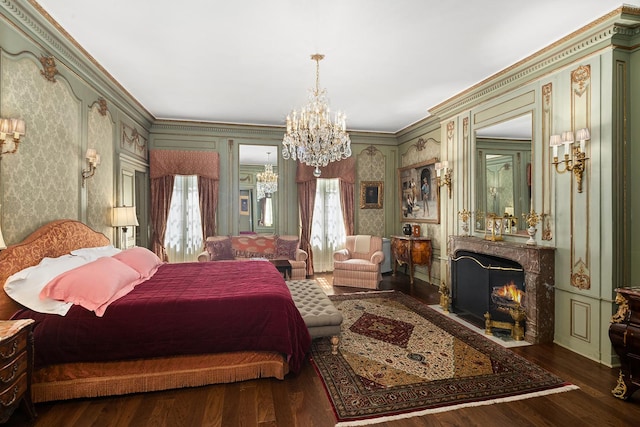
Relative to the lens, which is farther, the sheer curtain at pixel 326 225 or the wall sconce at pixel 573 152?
the sheer curtain at pixel 326 225

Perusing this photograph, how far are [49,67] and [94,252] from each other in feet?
6.01

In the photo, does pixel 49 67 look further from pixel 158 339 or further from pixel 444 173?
pixel 444 173

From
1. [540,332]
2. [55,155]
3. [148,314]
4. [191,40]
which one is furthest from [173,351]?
[540,332]

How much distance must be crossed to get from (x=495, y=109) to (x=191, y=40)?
12.3 ft

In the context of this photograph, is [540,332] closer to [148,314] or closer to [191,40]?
[148,314]

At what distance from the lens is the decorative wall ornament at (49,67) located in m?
3.12

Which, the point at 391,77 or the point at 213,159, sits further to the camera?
the point at 213,159

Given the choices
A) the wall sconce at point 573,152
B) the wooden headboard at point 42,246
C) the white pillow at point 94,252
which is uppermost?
the wall sconce at point 573,152

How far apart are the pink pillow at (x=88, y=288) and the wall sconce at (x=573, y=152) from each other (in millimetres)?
4294

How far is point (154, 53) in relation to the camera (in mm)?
3678

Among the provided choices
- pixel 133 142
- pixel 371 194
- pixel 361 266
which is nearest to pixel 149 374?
pixel 361 266

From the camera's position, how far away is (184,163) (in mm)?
6383

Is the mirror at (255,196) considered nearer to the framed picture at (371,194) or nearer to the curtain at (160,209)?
the curtain at (160,209)

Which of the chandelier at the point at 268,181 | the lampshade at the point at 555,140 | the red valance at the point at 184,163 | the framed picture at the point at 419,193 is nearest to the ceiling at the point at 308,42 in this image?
the lampshade at the point at 555,140
